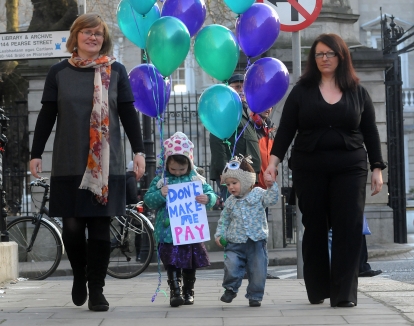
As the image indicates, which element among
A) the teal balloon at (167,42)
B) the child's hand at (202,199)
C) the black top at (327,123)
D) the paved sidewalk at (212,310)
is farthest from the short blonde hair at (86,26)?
the paved sidewalk at (212,310)

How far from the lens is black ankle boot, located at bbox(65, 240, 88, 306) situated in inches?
254

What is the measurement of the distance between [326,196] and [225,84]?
62.3 inches

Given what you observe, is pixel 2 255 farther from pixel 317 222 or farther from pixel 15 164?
pixel 15 164

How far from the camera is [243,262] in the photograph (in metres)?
6.80

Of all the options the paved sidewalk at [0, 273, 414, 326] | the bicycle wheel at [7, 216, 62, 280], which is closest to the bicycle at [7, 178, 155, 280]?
the bicycle wheel at [7, 216, 62, 280]

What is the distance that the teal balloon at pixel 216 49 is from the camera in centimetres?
729

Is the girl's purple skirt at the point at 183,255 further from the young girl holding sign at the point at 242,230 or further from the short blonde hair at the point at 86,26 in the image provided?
the short blonde hair at the point at 86,26

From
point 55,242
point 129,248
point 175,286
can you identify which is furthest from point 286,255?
point 175,286

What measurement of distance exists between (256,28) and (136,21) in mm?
962

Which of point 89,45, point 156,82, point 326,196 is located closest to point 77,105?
point 89,45

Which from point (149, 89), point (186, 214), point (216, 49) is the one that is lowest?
point (186, 214)

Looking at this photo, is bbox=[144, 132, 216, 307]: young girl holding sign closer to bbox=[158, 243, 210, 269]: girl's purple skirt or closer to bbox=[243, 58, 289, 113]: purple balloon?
bbox=[158, 243, 210, 269]: girl's purple skirt

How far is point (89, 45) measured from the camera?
642cm

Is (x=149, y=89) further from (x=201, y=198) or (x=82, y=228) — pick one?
(x=82, y=228)
